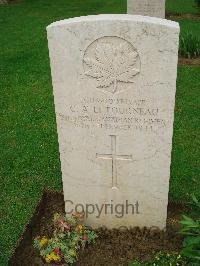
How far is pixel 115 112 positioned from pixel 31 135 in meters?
3.10

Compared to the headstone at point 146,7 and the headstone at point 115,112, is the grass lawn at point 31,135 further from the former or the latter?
the headstone at point 146,7

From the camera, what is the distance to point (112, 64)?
3.49 metres

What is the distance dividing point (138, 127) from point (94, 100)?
1.55ft

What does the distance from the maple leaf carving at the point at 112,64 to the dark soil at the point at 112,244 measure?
1611 millimetres

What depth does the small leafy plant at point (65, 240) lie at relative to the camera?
387 cm

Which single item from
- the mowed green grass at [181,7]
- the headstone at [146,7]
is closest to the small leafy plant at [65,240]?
Result: the headstone at [146,7]

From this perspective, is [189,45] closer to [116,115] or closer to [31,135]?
[31,135]

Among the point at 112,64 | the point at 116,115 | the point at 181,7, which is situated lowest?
the point at 181,7

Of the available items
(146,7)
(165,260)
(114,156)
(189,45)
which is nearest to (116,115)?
(114,156)

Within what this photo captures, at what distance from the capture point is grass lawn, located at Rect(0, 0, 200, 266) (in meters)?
4.97

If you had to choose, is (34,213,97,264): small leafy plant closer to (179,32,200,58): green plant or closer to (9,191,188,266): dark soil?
(9,191,188,266): dark soil

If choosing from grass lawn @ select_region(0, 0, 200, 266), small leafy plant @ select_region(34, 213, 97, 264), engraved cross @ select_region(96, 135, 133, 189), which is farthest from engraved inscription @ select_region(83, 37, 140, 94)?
grass lawn @ select_region(0, 0, 200, 266)

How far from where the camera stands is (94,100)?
12.0 ft

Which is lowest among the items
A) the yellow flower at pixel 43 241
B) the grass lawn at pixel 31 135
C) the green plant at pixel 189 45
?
the grass lawn at pixel 31 135
